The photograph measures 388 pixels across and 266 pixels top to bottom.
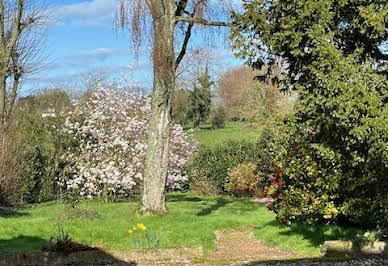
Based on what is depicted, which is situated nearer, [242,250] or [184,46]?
[242,250]

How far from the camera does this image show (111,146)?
19.4 m

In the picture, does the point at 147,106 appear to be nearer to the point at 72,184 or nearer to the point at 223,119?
the point at 72,184

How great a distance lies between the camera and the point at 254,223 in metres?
12.7

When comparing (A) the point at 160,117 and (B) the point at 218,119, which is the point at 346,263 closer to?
(A) the point at 160,117

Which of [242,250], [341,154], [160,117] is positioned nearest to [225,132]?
[160,117]

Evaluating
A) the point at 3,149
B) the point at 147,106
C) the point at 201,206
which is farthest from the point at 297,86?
the point at 147,106

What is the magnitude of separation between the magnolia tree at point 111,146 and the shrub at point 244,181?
223 cm

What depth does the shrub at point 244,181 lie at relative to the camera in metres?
21.6

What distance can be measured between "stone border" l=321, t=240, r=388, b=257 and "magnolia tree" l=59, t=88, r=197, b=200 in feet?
36.8

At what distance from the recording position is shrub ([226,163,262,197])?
21.6m

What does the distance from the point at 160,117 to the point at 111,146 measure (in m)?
6.85

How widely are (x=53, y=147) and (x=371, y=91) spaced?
17.8 metres

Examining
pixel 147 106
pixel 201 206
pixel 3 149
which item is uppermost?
pixel 147 106

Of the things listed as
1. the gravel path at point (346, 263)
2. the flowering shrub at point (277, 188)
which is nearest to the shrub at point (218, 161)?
the flowering shrub at point (277, 188)
